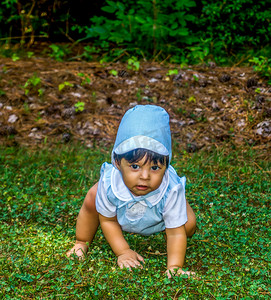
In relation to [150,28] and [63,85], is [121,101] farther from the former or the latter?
[150,28]

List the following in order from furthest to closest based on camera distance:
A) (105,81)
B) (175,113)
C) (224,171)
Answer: (105,81) → (175,113) → (224,171)

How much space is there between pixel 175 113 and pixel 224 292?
378 cm

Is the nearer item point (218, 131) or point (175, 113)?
point (218, 131)

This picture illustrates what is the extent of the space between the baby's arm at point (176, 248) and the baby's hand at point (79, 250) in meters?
0.65

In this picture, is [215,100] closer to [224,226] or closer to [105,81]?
[105,81]

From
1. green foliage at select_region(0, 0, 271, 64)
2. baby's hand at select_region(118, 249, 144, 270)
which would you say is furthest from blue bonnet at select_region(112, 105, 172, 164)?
green foliage at select_region(0, 0, 271, 64)

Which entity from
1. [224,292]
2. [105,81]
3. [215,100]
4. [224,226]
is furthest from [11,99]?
[224,292]

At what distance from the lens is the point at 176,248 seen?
3252mm

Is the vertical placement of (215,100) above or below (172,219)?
below

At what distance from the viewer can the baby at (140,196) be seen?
9.98ft

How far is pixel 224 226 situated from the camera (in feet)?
13.4

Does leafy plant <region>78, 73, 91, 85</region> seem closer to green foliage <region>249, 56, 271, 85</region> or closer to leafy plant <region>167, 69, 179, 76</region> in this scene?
leafy plant <region>167, 69, 179, 76</region>

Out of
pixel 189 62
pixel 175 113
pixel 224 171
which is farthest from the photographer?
pixel 189 62

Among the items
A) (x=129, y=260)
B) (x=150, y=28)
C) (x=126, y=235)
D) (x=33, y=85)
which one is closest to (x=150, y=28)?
(x=150, y=28)
